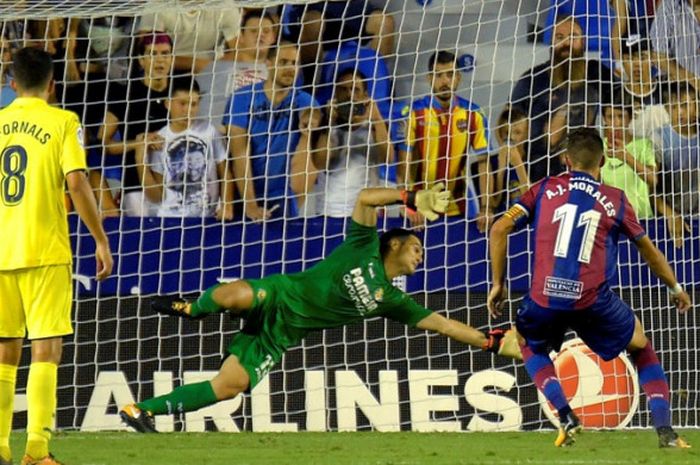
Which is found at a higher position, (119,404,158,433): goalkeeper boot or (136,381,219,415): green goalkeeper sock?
(136,381,219,415): green goalkeeper sock

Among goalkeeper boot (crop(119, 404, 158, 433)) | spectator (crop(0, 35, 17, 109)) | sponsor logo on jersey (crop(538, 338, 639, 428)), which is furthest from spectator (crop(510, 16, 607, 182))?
spectator (crop(0, 35, 17, 109))

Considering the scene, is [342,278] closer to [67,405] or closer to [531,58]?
[67,405]

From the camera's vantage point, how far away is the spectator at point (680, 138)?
10.1 m

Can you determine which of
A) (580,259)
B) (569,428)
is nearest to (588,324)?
(580,259)

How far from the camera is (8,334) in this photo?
607cm

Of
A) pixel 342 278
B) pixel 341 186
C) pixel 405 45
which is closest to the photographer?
pixel 342 278

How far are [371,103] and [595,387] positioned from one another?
2468 millimetres

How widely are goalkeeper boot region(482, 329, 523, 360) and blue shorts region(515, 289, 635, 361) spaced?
894 mm

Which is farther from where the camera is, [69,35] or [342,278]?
[69,35]

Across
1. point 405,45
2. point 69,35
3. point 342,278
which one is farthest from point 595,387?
point 69,35

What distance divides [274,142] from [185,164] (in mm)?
617

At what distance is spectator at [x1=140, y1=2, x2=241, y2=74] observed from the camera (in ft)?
35.3

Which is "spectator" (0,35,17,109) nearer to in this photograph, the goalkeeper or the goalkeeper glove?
the goalkeeper

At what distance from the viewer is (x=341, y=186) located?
10258 mm
